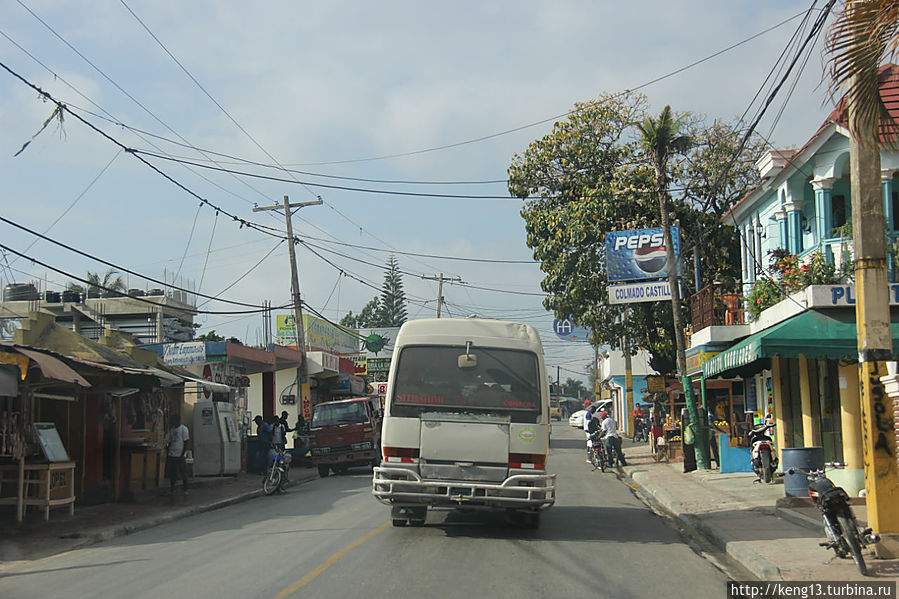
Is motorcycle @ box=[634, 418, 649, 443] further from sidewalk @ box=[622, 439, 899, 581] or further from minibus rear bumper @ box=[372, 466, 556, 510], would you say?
minibus rear bumper @ box=[372, 466, 556, 510]

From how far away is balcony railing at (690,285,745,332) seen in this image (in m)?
21.3

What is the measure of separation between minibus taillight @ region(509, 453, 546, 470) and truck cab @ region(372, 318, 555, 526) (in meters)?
0.01

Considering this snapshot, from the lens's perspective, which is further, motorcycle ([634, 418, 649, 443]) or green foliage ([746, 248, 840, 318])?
motorcycle ([634, 418, 649, 443])

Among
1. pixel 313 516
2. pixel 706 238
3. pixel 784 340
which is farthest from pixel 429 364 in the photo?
pixel 706 238

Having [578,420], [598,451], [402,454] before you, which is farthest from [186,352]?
[578,420]

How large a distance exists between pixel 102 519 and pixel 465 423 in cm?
790

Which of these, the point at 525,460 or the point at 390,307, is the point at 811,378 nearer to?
the point at 525,460

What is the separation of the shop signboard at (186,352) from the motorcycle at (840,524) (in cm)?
2257

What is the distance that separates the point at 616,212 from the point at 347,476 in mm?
12667

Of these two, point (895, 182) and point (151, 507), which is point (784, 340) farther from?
point (151, 507)

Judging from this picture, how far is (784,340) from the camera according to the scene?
14.8 m

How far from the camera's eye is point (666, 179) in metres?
23.3

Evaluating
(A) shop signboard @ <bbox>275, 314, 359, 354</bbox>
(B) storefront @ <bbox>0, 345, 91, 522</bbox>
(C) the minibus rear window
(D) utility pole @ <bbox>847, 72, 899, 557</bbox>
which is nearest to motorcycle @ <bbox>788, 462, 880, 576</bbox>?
(D) utility pole @ <bbox>847, 72, 899, 557</bbox>

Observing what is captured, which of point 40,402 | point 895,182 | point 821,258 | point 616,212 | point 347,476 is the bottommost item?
point 347,476
